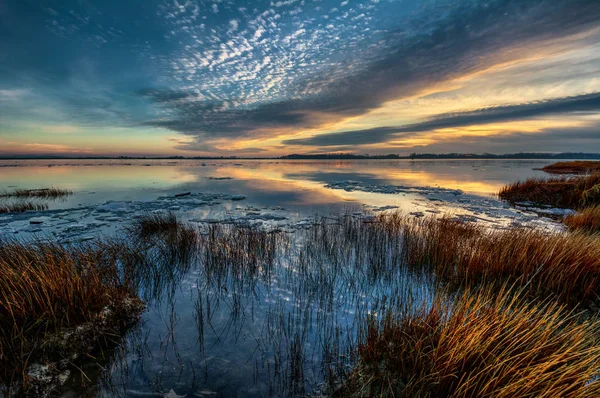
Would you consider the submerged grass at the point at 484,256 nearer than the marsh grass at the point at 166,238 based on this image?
Yes

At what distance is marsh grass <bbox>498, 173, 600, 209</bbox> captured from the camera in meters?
14.2

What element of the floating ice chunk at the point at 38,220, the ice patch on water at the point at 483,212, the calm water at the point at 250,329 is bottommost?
the ice patch on water at the point at 483,212

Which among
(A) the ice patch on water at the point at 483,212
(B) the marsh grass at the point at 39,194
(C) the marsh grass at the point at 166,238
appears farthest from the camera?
(B) the marsh grass at the point at 39,194

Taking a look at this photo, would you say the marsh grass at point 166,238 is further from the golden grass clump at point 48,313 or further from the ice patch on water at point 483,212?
the ice patch on water at point 483,212

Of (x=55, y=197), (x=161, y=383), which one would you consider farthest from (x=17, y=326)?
(x=55, y=197)

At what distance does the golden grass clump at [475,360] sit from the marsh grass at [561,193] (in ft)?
49.4

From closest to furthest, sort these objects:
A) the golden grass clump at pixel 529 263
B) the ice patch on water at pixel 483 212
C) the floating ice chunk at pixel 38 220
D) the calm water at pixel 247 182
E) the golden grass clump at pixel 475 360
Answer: the golden grass clump at pixel 475 360 → the golden grass clump at pixel 529 263 → the floating ice chunk at pixel 38 220 → the ice patch on water at pixel 483 212 → the calm water at pixel 247 182

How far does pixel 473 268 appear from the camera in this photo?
20.5 feet

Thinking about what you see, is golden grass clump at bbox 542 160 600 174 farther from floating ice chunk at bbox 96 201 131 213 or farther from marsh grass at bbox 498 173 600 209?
floating ice chunk at bbox 96 201 131 213

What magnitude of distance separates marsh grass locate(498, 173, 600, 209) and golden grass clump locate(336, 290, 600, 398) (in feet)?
49.4

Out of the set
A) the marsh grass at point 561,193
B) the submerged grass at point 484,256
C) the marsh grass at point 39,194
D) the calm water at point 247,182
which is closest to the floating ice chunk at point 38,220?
the calm water at point 247,182

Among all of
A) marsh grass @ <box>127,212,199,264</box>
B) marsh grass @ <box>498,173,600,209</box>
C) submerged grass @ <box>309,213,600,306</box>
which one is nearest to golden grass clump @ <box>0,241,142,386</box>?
marsh grass @ <box>127,212,199,264</box>

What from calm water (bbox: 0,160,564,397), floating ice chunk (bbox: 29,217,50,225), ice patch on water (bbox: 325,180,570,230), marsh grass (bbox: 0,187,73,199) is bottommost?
ice patch on water (bbox: 325,180,570,230)

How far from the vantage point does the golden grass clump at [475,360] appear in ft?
7.72
